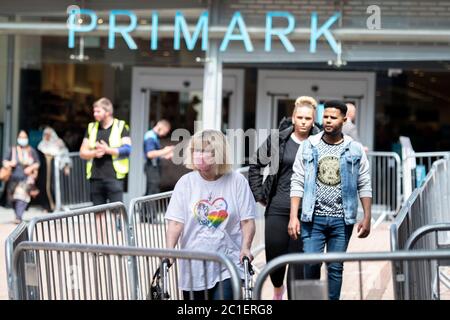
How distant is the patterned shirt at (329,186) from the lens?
22.2 feet

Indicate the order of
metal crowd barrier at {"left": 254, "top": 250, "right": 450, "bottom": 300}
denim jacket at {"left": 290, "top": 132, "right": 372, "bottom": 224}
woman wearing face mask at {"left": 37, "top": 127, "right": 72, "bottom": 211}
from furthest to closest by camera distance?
woman wearing face mask at {"left": 37, "top": 127, "right": 72, "bottom": 211}
denim jacket at {"left": 290, "top": 132, "right": 372, "bottom": 224}
metal crowd barrier at {"left": 254, "top": 250, "right": 450, "bottom": 300}

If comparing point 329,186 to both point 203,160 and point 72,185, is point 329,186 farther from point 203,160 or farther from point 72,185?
point 72,185

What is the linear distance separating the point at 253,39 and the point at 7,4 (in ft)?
15.0

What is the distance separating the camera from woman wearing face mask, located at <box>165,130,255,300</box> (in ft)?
19.7

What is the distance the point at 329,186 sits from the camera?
679 centimetres

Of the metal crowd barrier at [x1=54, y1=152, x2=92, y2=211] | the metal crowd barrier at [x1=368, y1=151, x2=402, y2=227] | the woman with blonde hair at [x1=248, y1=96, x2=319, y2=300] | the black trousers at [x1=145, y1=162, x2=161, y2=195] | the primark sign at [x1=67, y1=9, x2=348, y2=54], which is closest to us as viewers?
the woman with blonde hair at [x1=248, y1=96, x2=319, y2=300]

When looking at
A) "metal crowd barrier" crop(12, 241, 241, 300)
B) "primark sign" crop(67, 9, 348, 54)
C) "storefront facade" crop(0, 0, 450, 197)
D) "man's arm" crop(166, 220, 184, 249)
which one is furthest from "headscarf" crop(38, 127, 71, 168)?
"metal crowd barrier" crop(12, 241, 241, 300)

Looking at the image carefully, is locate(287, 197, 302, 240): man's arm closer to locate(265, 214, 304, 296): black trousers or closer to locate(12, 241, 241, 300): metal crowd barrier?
locate(265, 214, 304, 296): black trousers

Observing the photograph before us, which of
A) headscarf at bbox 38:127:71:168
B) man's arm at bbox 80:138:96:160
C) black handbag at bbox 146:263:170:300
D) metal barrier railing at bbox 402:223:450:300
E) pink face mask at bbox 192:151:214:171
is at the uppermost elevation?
headscarf at bbox 38:127:71:168

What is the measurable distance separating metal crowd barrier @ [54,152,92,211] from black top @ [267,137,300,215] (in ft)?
28.4

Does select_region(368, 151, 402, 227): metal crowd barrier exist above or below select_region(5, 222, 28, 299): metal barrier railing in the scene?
above

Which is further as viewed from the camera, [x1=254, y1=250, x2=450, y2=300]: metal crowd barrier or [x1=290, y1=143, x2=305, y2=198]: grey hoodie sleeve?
[x1=290, y1=143, x2=305, y2=198]: grey hoodie sleeve
